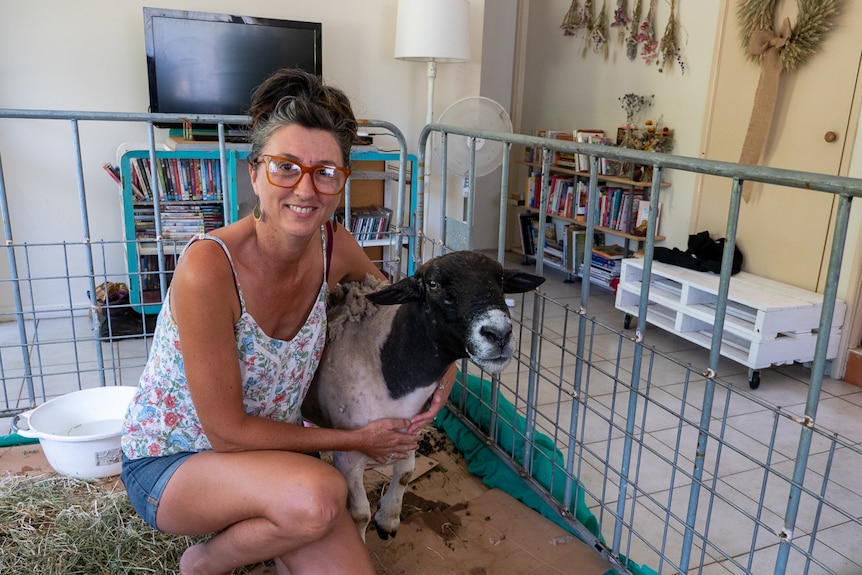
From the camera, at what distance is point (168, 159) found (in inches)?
160

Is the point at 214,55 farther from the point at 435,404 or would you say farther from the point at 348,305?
the point at 435,404

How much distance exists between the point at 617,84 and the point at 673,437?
10.5 ft

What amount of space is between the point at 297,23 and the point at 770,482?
11.9 feet

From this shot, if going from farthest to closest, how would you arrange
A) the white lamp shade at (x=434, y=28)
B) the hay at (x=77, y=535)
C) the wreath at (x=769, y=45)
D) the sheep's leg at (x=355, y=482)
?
the white lamp shade at (x=434, y=28) → the wreath at (x=769, y=45) → the hay at (x=77, y=535) → the sheep's leg at (x=355, y=482)

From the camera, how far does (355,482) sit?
1.74 metres

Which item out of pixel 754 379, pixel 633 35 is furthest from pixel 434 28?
pixel 754 379

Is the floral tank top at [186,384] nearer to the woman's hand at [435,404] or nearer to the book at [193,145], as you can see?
the woman's hand at [435,404]

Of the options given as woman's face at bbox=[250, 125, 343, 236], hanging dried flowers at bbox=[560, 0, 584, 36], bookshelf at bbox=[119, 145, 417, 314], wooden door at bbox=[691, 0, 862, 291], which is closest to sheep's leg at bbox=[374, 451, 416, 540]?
woman's face at bbox=[250, 125, 343, 236]

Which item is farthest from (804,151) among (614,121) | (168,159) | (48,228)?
(48,228)

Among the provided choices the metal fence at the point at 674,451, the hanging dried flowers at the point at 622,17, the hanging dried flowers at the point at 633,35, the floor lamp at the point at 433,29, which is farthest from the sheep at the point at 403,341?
the hanging dried flowers at the point at 622,17

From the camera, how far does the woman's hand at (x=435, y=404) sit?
1.71m

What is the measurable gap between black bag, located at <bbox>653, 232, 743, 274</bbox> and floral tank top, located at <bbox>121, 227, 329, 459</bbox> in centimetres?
306

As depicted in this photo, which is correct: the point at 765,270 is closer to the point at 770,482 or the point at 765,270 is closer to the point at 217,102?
the point at 770,482

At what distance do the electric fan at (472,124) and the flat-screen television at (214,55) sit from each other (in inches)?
37.7
